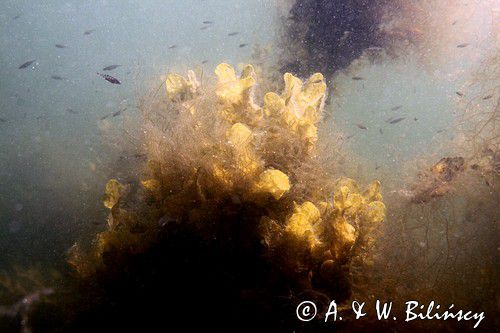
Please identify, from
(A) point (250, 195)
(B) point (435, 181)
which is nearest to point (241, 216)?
(A) point (250, 195)

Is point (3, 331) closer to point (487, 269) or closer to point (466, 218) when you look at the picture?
point (487, 269)

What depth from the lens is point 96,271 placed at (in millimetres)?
2234

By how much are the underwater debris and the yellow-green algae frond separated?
3.23m

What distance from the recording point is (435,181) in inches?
219

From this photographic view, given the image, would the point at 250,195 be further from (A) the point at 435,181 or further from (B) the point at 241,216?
(A) the point at 435,181

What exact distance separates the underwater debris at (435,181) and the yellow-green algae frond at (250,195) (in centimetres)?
323

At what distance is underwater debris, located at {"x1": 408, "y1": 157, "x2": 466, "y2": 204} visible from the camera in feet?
17.2

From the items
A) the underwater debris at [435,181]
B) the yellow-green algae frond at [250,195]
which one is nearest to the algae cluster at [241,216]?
the yellow-green algae frond at [250,195]

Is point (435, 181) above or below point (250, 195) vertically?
below

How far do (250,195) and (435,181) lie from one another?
4.77m

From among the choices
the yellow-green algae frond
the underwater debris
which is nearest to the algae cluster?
the yellow-green algae frond

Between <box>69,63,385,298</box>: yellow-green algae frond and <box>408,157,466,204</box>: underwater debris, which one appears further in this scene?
<box>408,157,466,204</box>: underwater debris

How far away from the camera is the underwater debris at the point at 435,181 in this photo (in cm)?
523

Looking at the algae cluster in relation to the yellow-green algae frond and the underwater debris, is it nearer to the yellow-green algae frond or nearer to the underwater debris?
the yellow-green algae frond
